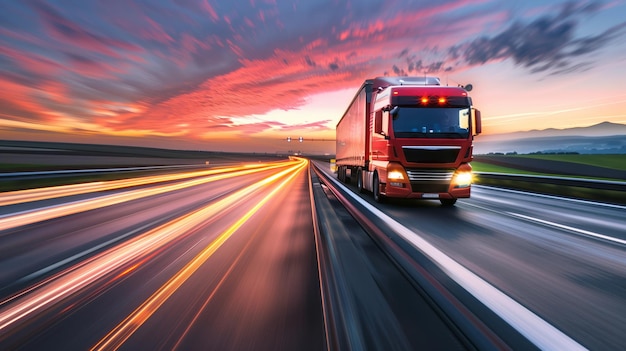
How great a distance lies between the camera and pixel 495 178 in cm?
2106

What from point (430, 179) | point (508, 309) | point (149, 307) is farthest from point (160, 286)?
point (430, 179)

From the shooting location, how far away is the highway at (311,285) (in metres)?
2.85

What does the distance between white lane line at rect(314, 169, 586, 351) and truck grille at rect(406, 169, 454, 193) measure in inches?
189

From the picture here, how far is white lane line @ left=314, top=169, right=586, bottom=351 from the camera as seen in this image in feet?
9.09

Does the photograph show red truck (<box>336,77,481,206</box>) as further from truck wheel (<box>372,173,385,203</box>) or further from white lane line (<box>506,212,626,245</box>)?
white lane line (<box>506,212,626,245</box>)

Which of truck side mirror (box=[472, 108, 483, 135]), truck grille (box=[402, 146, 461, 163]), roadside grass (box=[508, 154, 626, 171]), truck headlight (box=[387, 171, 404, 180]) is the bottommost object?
roadside grass (box=[508, 154, 626, 171])

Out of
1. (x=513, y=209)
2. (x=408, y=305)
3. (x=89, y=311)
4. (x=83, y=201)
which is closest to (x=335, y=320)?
Result: (x=408, y=305)

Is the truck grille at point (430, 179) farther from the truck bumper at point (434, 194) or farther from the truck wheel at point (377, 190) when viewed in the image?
the truck wheel at point (377, 190)

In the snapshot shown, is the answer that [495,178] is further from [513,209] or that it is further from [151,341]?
[151,341]

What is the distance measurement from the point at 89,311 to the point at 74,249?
318 centimetres

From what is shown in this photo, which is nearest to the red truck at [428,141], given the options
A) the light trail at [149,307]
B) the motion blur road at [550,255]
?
the motion blur road at [550,255]

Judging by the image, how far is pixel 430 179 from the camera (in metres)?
10.2

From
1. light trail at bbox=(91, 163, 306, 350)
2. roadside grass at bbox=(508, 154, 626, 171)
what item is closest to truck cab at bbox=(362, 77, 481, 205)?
light trail at bbox=(91, 163, 306, 350)

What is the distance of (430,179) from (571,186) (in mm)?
9186
